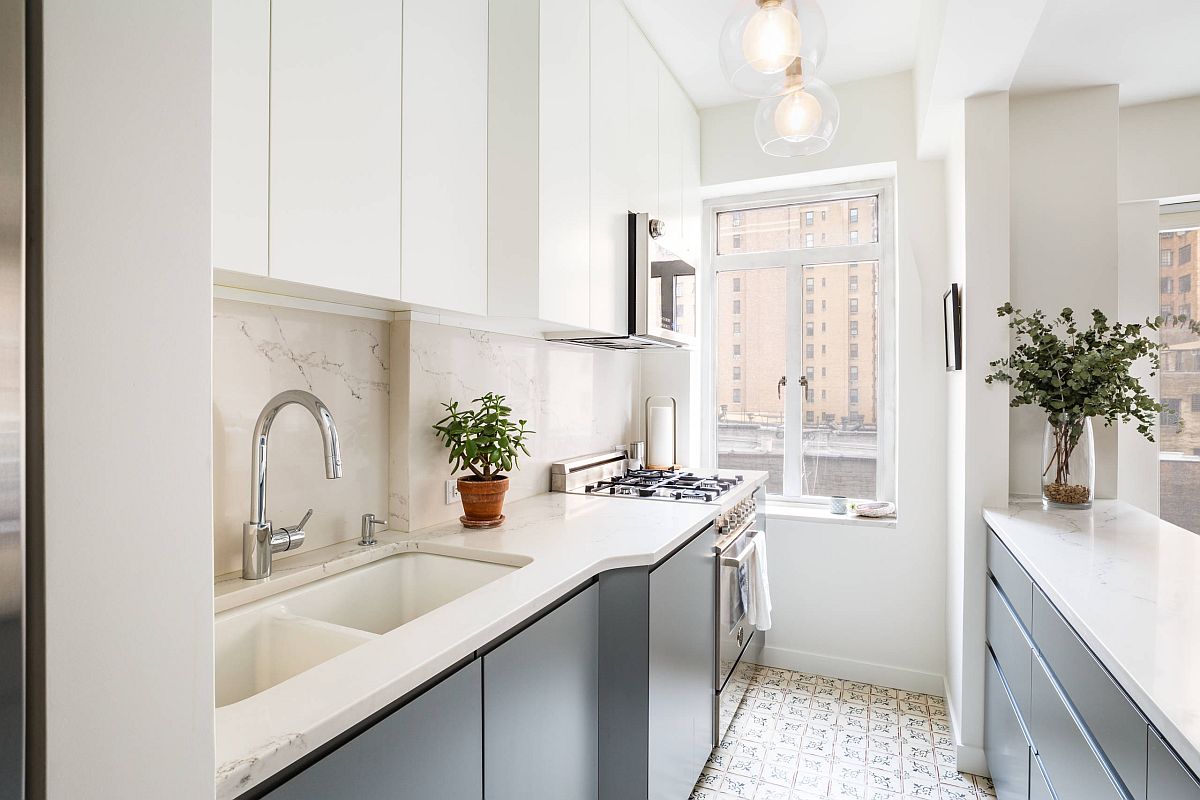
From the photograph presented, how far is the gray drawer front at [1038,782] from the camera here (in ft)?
4.85

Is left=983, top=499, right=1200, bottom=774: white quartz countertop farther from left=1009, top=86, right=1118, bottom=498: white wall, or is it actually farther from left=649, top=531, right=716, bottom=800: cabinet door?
left=649, top=531, right=716, bottom=800: cabinet door

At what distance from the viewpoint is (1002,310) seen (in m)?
2.20

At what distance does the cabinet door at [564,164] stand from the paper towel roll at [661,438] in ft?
3.91

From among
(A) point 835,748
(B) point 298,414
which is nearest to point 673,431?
(A) point 835,748

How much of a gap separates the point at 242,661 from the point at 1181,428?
138 inches

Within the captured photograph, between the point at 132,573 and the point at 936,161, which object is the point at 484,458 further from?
the point at 936,161

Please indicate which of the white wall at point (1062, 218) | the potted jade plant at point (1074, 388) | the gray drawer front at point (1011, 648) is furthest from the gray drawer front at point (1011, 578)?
the white wall at point (1062, 218)

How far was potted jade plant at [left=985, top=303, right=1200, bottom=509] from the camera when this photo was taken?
2.07 m

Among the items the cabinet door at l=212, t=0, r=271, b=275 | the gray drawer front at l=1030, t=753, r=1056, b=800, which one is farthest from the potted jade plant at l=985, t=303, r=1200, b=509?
the cabinet door at l=212, t=0, r=271, b=275

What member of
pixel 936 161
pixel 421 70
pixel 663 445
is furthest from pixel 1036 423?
pixel 421 70

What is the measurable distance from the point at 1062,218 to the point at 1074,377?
2.38 feet

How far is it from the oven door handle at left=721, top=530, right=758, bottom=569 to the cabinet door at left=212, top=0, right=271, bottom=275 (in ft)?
5.65

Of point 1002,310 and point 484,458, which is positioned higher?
point 1002,310

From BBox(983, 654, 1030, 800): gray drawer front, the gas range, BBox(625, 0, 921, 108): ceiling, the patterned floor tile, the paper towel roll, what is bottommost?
the patterned floor tile
